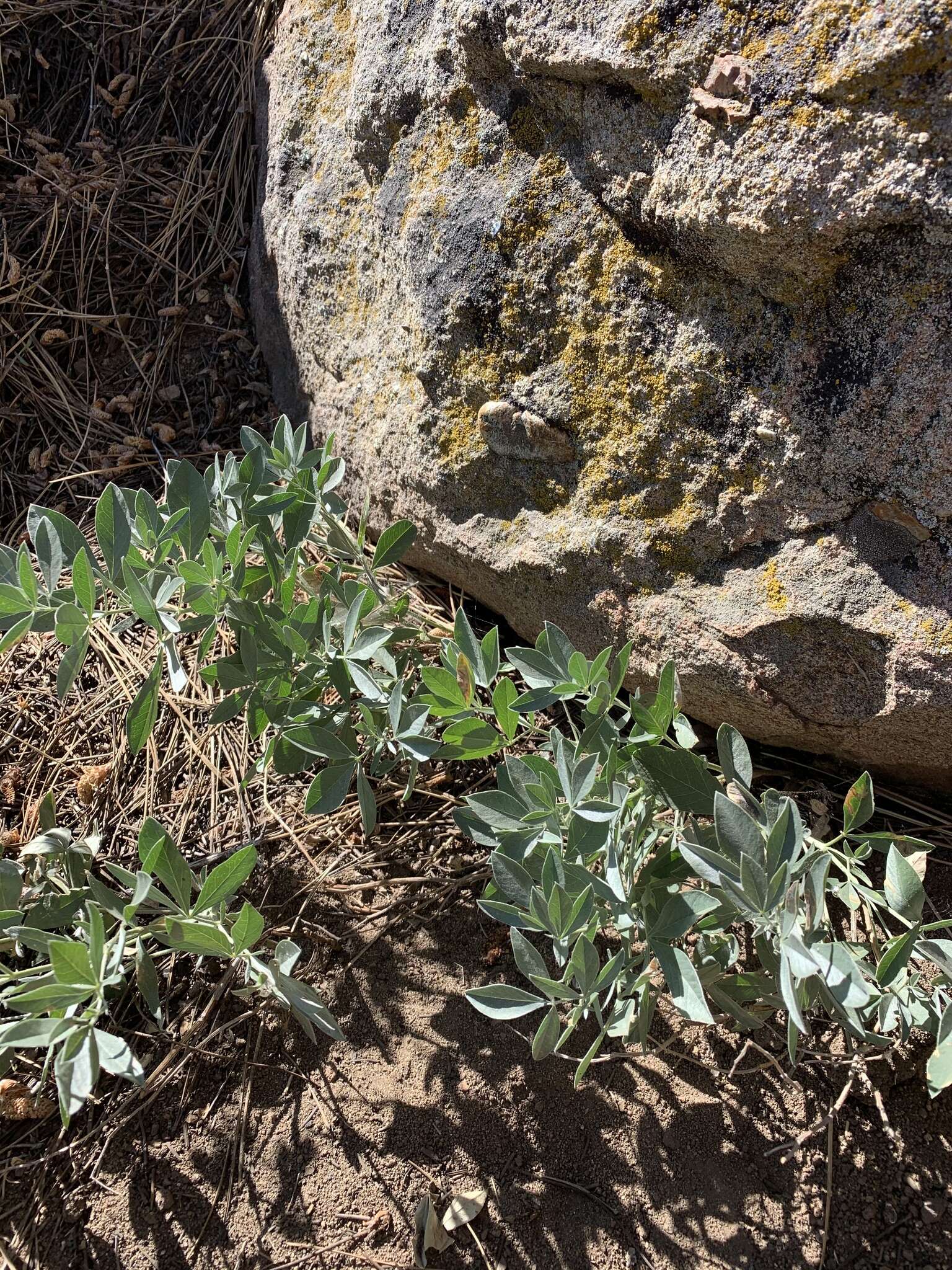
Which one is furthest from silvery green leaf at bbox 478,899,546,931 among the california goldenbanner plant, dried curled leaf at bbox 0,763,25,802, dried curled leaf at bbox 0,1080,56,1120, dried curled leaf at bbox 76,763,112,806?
dried curled leaf at bbox 0,763,25,802

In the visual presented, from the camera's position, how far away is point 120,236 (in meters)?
2.97

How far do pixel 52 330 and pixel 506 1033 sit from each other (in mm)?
2343

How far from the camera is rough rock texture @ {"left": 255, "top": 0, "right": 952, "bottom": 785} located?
1.54 meters

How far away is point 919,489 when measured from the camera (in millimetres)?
1626

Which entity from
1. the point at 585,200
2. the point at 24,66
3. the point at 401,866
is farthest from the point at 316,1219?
the point at 24,66

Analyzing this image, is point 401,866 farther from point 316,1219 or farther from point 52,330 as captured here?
point 52,330

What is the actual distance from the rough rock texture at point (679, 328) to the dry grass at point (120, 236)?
2.24ft

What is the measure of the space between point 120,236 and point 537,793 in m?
2.36

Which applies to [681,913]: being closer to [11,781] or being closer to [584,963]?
[584,963]

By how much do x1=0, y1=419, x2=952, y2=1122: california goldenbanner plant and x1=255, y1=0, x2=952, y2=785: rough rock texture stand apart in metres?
0.27

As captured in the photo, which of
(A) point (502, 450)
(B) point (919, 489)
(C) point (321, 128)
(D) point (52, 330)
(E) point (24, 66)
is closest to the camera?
(B) point (919, 489)

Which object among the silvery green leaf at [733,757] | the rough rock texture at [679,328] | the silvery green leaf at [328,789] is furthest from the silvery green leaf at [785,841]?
the silvery green leaf at [328,789]

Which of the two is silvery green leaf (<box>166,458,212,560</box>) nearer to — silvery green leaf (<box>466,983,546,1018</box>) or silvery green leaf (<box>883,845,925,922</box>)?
silvery green leaf (<box>466,983,546,1018</box>)

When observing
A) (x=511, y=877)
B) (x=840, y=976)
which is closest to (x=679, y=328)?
(x=511, y=877)
